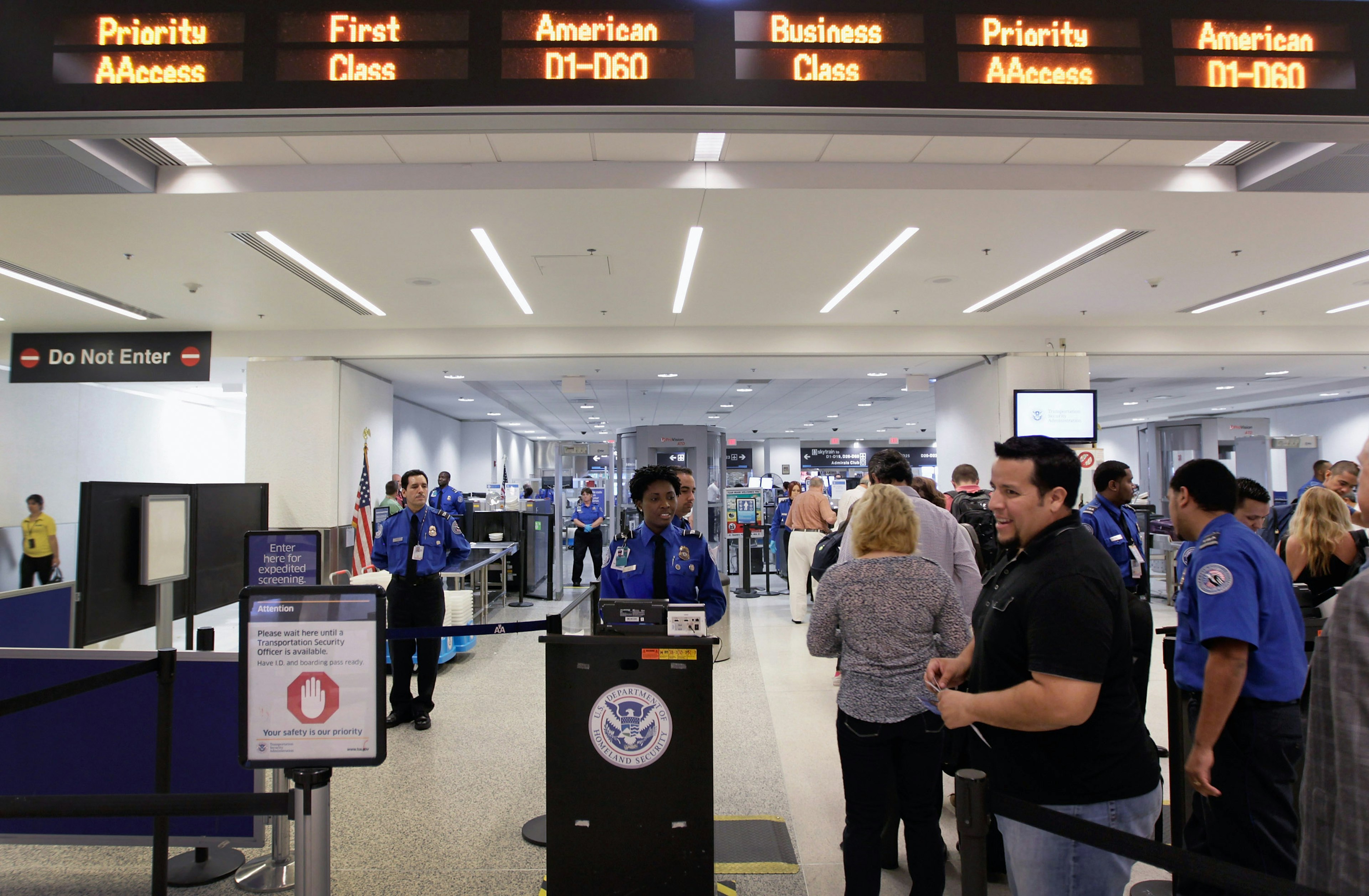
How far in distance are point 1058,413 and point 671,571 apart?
24.7ft

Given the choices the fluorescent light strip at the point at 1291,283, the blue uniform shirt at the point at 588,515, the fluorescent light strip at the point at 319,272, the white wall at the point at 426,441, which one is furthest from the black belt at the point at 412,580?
the white wall at the point at 426,441

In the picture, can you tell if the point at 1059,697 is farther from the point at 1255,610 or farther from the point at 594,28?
the point at 594,28

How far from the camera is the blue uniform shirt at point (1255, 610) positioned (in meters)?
2.09

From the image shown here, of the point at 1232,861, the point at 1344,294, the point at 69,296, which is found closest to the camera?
the point at 1232,861

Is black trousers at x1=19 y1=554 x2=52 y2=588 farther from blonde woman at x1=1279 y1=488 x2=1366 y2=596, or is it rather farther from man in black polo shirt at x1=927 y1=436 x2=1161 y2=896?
blonde woman at x1=1279 y1=488 x2=1366 y2=596

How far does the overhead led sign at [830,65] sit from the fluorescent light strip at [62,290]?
7.35 meters

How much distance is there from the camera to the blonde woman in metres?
3.46

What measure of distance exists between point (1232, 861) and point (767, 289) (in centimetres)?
599

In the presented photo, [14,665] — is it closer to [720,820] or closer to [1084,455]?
[720,820]

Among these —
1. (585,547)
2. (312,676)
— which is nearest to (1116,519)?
(312,676)

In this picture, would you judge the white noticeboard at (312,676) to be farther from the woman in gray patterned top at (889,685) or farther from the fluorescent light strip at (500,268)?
the fluorescent light strip at (500,268)

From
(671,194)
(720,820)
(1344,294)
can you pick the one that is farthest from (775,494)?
(720,820)

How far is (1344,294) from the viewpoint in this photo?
25.3 feet

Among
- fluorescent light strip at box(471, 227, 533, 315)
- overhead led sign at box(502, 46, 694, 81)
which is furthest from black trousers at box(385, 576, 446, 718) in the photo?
overhead led sign at box(502, 46, 694, 81)
